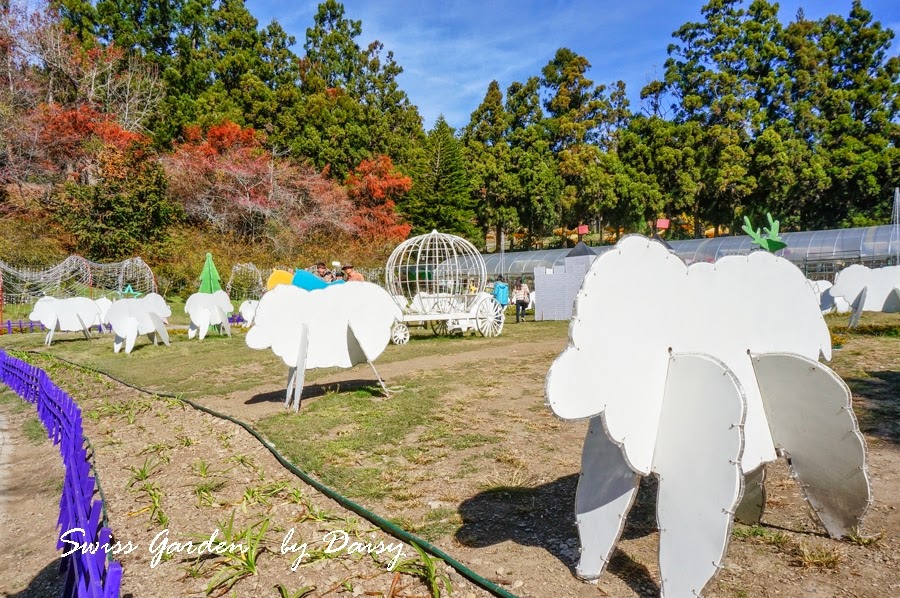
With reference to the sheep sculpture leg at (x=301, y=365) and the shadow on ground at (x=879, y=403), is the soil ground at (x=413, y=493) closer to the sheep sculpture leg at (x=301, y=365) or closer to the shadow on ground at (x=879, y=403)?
the shadow on ground at (x=879, y=403)

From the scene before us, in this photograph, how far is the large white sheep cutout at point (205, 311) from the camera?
15.8 meters

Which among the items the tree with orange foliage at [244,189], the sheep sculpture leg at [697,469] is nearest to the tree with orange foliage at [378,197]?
the tree with orange foliage at [244,189]

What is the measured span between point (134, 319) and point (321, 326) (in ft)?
27.6

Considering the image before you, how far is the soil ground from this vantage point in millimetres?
2906

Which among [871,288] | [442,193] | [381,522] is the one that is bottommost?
[381,522]

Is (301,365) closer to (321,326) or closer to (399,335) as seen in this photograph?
(321,326)

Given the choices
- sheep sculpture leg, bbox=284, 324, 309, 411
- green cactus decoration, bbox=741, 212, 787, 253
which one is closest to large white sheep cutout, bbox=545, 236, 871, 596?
green cactus decoration, bbox=741, 212, 787, 253

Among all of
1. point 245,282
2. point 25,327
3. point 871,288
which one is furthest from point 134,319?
point 871,288

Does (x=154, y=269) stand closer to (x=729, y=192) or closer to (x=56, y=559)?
(x=56, y=559)

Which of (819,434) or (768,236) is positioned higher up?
(768,236)

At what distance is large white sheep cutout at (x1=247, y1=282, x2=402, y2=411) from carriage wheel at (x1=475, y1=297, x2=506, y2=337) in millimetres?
7651

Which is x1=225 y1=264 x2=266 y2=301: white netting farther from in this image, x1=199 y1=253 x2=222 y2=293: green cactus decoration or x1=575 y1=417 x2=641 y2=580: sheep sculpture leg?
x1=575 y1=417 x2=641 y2=580: sheep sculpture leg

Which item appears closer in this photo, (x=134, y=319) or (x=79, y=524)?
(x=79, y=524)

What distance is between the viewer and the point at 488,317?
1487cm
